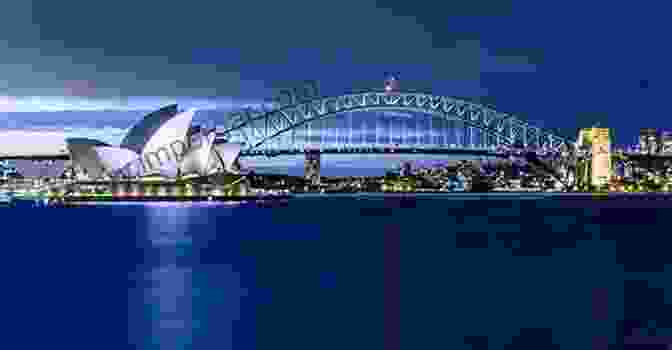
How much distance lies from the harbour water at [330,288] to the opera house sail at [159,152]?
20.9m

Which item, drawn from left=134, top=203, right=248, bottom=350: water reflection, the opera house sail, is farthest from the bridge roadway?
left=134, top=203, right=248, bottom=350: water reflection

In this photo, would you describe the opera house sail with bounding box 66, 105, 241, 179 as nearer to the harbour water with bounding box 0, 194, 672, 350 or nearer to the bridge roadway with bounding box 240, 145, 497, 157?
the bridge roadway with bounding box 240, 145, 497, 157

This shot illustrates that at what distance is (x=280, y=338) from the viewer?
1783 cm

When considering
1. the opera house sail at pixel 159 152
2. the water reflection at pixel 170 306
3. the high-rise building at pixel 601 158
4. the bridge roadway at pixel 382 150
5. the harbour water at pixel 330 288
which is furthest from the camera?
the high-rise building at pixel 601 158

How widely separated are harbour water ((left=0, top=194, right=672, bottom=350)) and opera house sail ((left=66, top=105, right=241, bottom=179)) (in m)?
20.9

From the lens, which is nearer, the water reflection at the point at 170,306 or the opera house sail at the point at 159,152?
the water reflection at the point at 170,306

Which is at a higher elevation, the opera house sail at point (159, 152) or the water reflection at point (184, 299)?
the opera house sail at point (159, 152)

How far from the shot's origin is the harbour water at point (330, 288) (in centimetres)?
1797

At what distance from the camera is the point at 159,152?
68.8m

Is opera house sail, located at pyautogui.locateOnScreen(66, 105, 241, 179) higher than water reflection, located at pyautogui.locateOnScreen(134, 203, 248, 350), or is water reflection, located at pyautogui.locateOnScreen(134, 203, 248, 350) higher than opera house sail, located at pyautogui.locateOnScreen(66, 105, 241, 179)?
opera house sail, located at pyautogui.locateOnScreen(66, 105, 241, 179)

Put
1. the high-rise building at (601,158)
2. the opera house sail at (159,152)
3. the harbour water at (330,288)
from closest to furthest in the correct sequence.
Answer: the harbour water at (330,288), the opera house sail at (159,152), the high-rise building at (601,158)

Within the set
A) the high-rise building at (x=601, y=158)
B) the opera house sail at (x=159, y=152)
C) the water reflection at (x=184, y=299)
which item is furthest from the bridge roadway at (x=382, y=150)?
the water reflection at (x=184, y=299)

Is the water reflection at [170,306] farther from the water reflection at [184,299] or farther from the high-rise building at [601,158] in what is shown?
the high-rise building at [601,158]

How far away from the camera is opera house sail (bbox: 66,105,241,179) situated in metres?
65.8
